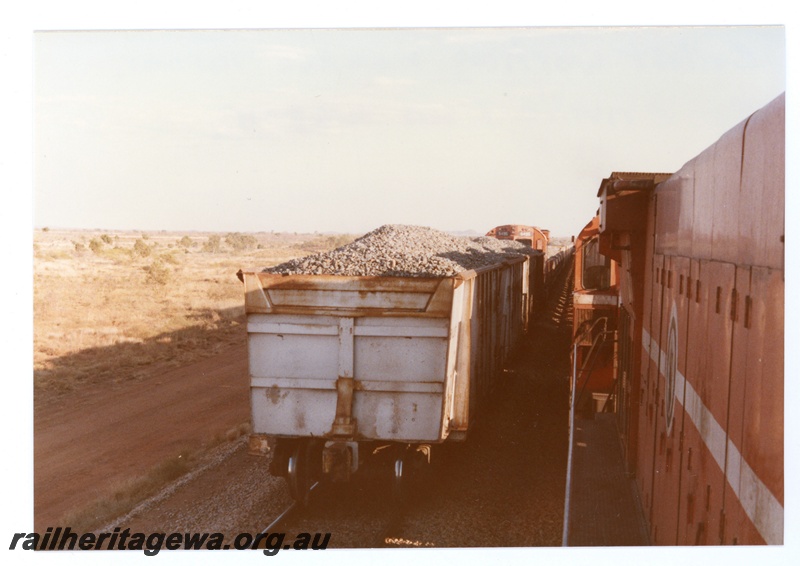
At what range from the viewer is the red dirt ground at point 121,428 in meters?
10.7

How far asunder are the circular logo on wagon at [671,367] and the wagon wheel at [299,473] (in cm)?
446

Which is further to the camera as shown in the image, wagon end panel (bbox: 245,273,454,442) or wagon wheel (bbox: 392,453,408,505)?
wagon wheel (bbox: 392,453,408,505)

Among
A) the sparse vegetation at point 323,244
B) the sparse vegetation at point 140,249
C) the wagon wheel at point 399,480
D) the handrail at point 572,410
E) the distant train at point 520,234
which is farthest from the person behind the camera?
the sparse vegetation at point 323,244

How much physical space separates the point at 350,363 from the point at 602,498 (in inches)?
110

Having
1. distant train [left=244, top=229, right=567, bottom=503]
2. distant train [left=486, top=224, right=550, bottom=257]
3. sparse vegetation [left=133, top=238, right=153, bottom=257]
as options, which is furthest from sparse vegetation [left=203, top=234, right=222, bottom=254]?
distant train [left=244, top=229, right=567, bottom=503]

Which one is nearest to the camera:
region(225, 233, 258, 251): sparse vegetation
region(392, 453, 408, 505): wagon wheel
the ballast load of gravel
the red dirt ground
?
the ballast load of gravel

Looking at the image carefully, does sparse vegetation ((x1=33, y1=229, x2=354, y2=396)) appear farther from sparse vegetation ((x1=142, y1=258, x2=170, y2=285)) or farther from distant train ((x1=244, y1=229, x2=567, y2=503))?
distant train ((x1=244, y1=229, x2=567, y2=503))

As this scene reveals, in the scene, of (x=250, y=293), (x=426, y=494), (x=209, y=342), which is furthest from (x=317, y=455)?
(x=209, y=342)

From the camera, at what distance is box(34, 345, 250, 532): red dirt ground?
10.7 meters

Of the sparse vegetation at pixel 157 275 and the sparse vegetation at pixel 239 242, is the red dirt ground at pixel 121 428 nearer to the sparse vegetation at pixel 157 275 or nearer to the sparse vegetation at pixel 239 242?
the sparse vegetation at pixel 157 275

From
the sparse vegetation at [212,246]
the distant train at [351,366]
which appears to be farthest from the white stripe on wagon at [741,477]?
the sparse vegetation at [212,246]

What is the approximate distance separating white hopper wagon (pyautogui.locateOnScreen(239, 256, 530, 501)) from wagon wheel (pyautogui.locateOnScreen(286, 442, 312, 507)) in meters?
0.01
